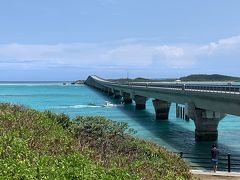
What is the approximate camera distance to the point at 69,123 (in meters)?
26.0

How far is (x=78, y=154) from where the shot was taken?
47.3ft

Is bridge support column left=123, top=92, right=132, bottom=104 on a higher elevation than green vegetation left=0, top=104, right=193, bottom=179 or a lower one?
lower

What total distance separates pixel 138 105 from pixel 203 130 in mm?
57156

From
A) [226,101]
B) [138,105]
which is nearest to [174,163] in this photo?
[226,101]

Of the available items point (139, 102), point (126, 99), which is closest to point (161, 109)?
point (139, 102)

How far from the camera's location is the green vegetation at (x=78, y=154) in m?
12.0

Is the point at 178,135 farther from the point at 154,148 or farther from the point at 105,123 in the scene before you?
the point at 154,148

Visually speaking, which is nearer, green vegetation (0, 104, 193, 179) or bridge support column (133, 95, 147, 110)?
green vegetation (0, 104, 193, 179)

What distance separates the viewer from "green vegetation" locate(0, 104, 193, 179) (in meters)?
12.0

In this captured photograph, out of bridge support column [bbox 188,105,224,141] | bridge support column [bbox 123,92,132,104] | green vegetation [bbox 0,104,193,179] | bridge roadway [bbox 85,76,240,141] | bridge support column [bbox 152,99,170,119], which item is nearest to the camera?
green vegetation [bbox 0,104,193,179]

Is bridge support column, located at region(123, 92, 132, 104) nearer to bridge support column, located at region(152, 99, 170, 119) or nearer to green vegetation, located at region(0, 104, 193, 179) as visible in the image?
bridge support column, located at region(152, 99, 170, 119)

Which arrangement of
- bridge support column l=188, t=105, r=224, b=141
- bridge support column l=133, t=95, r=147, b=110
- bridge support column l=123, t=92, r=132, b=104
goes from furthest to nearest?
bridge support column l=123, t=92, r=132, b=104
bridge support column l=133, t=95, r=147, b=110
bridge support column l=188, t=105, r=224, b=141

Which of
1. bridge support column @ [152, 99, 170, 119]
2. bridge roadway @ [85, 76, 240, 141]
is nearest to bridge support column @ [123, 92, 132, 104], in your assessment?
bridge support column @ [152, 99, 170, 119]

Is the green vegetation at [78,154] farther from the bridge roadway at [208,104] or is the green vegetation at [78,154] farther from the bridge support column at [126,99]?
the bridge support column at [126,99]
